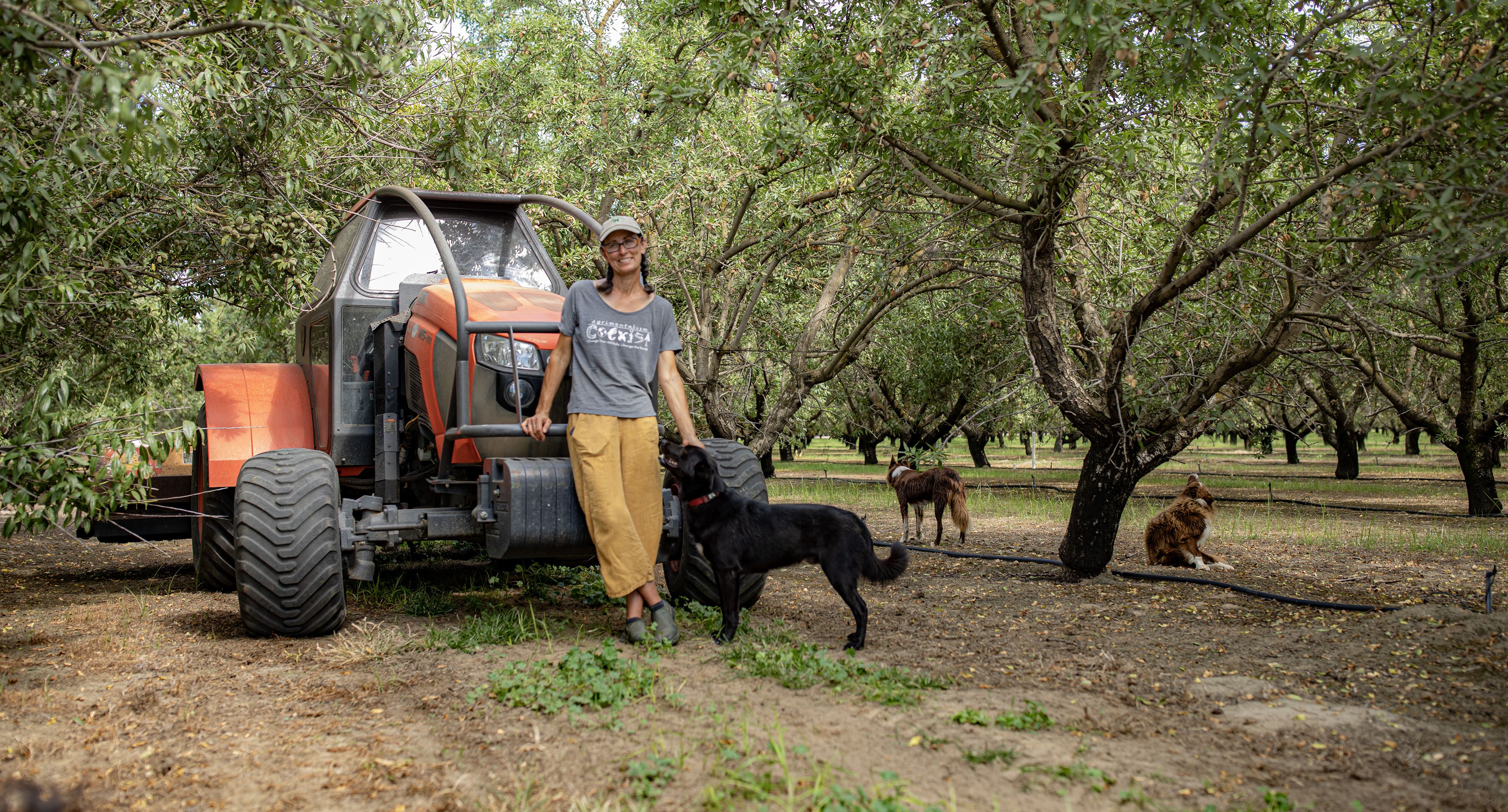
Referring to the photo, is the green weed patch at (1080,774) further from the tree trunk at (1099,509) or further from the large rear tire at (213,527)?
the large rear tire at (213,527)

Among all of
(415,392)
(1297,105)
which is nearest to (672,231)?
(415,392)

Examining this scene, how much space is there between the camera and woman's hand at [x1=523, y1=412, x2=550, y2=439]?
16.0ft

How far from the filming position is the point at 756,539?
5.05m

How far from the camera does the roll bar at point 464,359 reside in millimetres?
4867

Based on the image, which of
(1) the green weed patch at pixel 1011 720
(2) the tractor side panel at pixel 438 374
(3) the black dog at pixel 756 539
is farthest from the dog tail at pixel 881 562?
(2) the tractor side panel at pixel 438 374

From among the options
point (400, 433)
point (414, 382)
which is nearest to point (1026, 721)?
point (414, 382)

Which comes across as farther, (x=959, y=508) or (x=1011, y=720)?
(x=959, y=508)

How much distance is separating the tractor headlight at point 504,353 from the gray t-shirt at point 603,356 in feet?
0.97

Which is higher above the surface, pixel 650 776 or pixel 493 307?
pixel 493 307

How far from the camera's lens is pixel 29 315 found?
18.5ft

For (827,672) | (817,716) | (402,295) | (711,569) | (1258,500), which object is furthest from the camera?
(1258,500)

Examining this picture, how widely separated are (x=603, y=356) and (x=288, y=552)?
1836 millimetres

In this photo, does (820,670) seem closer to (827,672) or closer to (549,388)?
(827,672)

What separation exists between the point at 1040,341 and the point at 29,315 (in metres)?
6.36
